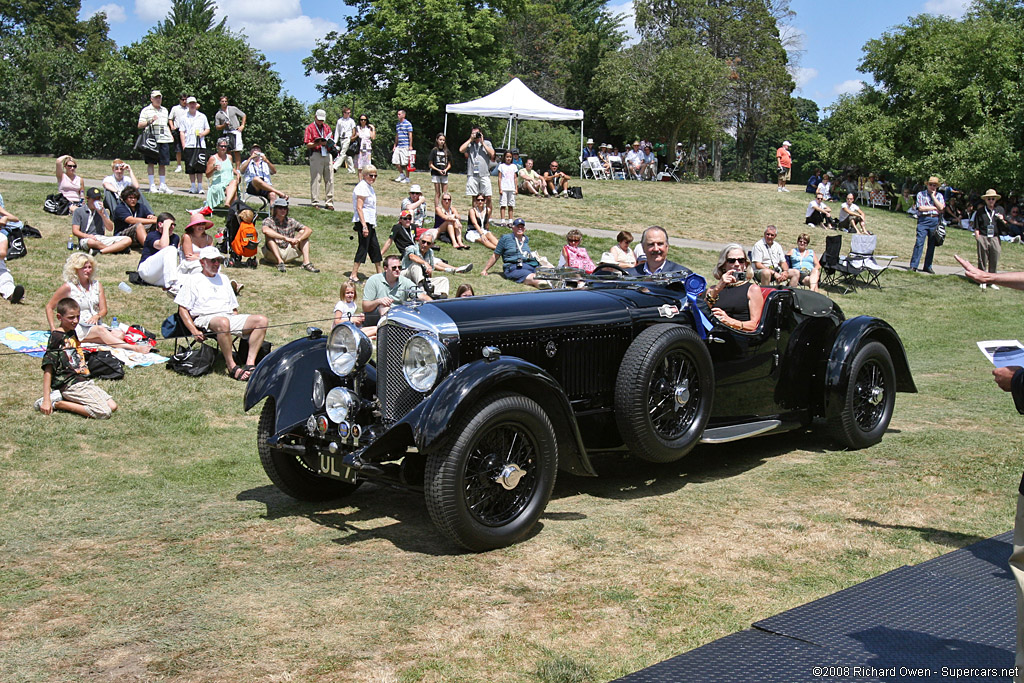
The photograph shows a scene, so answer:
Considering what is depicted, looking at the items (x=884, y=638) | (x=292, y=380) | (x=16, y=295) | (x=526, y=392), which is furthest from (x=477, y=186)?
(x=884, y=638)

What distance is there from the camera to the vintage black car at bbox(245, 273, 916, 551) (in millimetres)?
5129

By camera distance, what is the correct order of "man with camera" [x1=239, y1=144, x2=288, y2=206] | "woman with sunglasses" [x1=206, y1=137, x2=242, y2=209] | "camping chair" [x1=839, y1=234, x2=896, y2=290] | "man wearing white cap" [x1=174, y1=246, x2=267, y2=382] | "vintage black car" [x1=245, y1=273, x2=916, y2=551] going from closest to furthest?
"vintage black car" [x1=245, y1=273, x2=916, y2=551]
"man wearing white cap" [x1=174, y1=246, x2=267, y2=382]
"woman with sunglasses" [x1=206, y1=137, x2=242, y2=209]
"man with camera" [x1=239, y1=144, x2=288, y2=206]
"camping chair" [x1=839, y1=234, x2=896, y2=290]

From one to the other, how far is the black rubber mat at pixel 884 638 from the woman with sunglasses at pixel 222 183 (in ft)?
44.2

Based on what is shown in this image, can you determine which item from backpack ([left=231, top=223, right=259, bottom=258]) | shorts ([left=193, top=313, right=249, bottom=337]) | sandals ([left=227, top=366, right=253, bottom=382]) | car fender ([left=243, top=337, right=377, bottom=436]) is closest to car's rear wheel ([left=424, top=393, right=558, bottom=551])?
car fender ([left=243, top=337, right=377, bottom=436])

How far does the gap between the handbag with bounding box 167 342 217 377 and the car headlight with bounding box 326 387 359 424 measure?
456 cm

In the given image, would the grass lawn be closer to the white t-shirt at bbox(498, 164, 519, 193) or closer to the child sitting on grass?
the child sitting on grass

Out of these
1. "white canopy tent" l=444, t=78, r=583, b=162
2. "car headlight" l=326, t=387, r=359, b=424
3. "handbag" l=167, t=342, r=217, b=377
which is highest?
"white canopy tent" l=444, t=78, r=583, b=162

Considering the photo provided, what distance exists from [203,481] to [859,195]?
31892mm

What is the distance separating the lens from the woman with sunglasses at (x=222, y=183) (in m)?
15.9

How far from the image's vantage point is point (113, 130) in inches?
1491

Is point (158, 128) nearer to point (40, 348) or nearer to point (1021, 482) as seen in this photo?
point (40, 348)

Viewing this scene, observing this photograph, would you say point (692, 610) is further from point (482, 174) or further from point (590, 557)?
point (482, 174)

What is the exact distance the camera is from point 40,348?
963 cm

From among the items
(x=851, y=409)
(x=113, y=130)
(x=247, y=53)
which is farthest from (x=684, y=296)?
(x=247, y=53)
